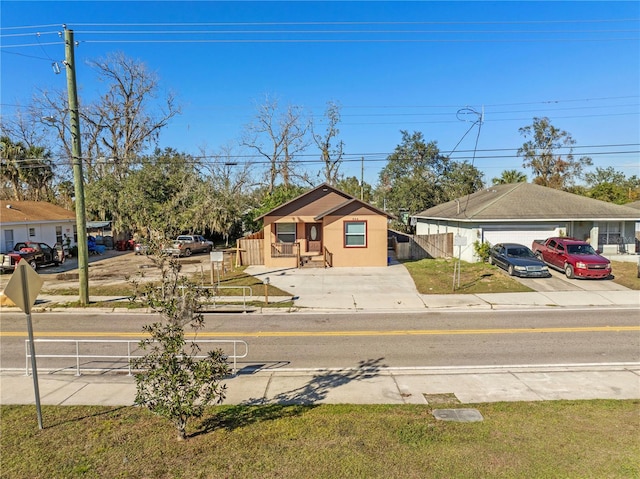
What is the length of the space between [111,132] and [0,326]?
136 ft

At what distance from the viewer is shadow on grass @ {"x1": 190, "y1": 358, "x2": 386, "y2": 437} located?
23.0 ft

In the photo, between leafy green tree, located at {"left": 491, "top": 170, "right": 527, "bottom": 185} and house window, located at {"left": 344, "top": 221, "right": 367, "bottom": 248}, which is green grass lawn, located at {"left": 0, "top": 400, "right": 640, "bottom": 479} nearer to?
house window, located at {"left": 344, "top": 221, "right": 367, "bottom": 248}

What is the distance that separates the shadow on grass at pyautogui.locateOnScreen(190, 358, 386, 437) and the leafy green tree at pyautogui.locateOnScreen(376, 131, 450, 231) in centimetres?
3959

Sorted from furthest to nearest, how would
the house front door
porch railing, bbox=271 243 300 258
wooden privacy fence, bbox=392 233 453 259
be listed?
wooden privacy fence, bbox=392 233 453 259, the house front door, porch railing, bbox=271 243 300 258

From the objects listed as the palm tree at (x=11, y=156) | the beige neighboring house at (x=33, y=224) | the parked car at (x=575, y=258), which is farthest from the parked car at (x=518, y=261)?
the palm tree at (x=11, y=156)

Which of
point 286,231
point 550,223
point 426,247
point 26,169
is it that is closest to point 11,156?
point 26,169

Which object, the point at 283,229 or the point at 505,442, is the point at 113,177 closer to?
the point at 283,229

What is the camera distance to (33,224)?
33.0m

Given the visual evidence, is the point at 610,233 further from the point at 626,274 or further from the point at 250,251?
the point at 250,251

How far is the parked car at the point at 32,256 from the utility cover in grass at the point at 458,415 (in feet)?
90.8

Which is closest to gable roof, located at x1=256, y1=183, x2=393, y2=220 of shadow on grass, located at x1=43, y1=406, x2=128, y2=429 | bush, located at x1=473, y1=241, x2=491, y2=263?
bush, located at x1=473, y1=241, x2=491, y2=263

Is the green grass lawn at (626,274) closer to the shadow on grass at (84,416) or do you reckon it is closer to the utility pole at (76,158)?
the shadow on grass at (84,416)

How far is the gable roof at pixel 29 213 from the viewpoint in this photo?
3122 centimetres

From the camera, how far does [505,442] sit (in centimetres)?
619
